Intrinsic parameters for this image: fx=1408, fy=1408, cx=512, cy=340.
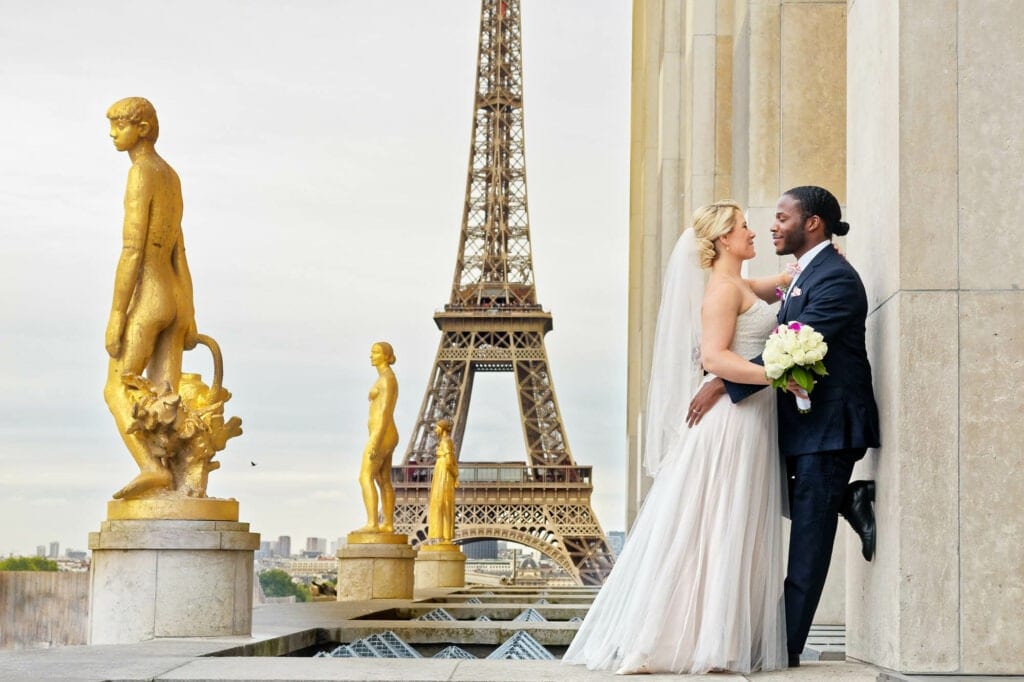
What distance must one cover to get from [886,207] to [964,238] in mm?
365

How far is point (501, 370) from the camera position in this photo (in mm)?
58812

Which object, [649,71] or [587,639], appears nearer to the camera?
[587,639]

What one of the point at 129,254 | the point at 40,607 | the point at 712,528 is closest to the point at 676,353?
the point at 712,528

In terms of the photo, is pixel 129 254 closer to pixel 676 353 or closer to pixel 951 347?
pixel 676 353

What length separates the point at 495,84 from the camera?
211ft

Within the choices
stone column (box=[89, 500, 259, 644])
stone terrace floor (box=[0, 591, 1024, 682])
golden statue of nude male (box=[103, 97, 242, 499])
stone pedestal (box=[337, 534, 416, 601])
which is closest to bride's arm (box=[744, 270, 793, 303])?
stone terrace floor (box=[0, 591, 1024, 682])

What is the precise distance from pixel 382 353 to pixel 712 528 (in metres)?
14.3

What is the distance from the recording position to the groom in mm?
5609

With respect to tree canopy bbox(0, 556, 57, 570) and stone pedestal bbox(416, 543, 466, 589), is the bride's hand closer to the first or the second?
stone pedestal bbox(416, 543, 466, 589)

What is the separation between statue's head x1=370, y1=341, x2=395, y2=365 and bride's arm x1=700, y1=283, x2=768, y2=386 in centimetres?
1398

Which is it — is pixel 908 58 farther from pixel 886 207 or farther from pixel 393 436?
pixel 393 436

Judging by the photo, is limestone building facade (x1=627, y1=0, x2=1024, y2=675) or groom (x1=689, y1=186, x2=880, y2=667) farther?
groom (x1=689, y1=186, x2=880, y2=667)

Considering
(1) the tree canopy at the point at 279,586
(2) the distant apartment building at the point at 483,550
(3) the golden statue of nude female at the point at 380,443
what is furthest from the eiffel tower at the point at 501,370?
(2) the distant apartment building at the point at 483,550

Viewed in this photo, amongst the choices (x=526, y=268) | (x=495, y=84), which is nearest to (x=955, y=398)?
(x=526, y=268)
